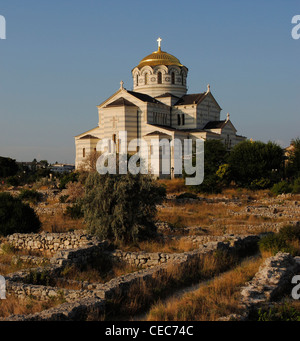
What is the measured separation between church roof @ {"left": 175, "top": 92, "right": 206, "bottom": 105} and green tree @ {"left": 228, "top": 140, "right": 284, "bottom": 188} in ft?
41.9

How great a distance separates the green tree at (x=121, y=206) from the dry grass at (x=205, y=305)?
5253 mm

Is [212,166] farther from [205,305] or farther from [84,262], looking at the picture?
[205,305]

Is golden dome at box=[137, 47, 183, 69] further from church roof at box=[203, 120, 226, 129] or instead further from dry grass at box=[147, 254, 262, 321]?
dry grass at box=[147, 254, 262, 321]

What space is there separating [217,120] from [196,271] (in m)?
42.2

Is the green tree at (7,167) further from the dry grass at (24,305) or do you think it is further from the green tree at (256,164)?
the dry grass at (24,305)

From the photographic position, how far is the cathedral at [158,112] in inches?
1700

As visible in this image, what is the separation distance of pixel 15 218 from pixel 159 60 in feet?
121

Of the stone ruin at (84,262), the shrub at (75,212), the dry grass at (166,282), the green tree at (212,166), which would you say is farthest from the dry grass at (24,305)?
the green tree at (212,166)

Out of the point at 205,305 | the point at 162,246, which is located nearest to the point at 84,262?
the point at 162,246

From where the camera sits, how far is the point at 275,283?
8.57 meters

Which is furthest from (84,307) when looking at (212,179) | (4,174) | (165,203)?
(4,174)

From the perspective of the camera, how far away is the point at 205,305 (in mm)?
7473
